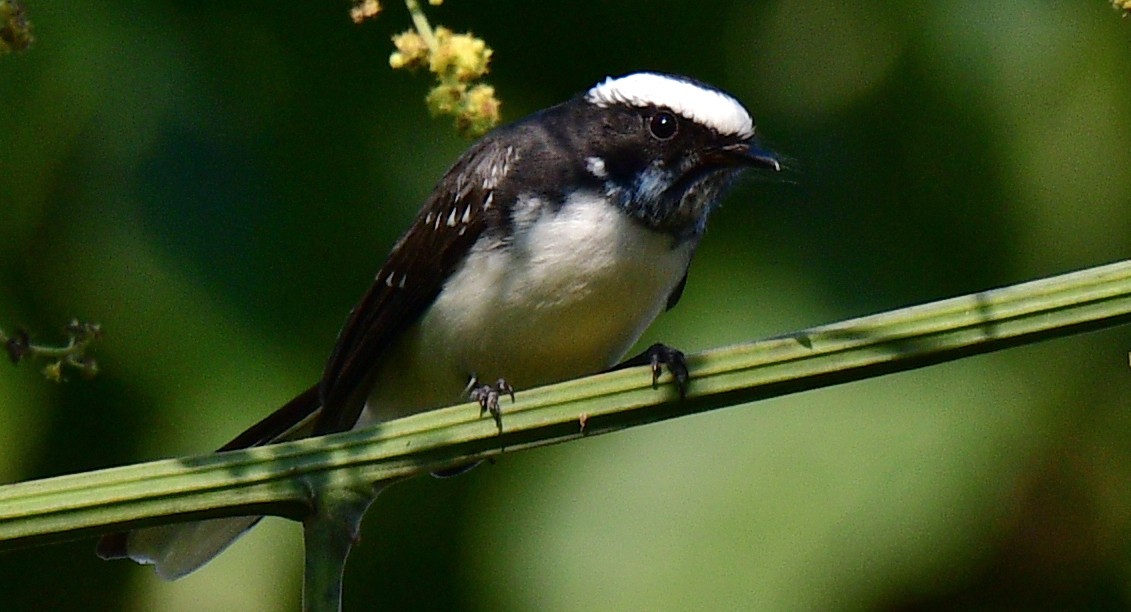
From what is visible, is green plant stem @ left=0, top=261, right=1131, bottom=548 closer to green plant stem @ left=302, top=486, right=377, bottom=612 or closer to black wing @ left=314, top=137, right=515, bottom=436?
green plant stem @ left=302, top=486, right=377, bottom=612

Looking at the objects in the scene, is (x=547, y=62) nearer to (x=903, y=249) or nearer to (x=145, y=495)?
(x=903, y=249)

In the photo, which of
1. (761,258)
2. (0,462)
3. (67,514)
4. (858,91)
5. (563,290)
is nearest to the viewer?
(67,514)

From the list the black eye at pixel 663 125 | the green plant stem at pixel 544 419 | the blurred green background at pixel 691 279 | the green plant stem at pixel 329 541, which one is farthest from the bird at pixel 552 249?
the green plant stem at pixel 329 541

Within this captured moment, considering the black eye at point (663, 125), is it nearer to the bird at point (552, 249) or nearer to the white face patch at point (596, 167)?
the bird at point (552, 249)

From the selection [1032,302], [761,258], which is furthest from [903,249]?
[1032,302]

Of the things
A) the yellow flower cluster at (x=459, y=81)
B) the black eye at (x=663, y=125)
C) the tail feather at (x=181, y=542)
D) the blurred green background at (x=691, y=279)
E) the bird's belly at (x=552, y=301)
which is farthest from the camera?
the blurred green background at (x=691, y=279)

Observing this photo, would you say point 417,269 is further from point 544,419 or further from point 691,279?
point 544,419
